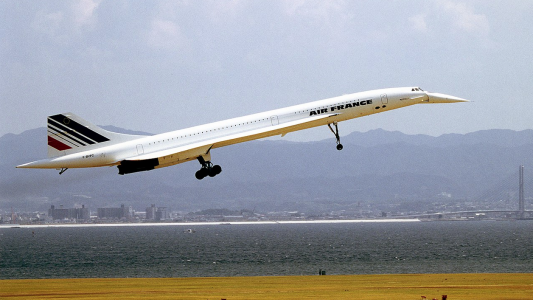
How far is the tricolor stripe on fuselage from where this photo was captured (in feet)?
116

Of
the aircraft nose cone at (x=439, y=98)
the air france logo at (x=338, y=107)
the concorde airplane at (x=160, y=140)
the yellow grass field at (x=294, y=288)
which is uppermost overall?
the aircraft nose cone at (x=439, y=98)

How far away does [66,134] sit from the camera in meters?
35.6

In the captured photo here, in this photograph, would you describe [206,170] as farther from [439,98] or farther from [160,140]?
[439,98]

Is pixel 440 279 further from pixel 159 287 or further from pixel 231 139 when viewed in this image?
pixel 231 139

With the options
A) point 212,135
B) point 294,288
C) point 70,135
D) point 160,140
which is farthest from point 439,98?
point 70,135

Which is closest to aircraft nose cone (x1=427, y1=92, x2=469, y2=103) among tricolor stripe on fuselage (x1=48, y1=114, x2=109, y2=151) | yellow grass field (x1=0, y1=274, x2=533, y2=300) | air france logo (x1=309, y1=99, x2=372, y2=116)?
air france logo (x1=309, y1=99, x2=372, y2=116)

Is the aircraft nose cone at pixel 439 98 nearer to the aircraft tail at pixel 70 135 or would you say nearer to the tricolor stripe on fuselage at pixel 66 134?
the aircraft tail at pixel 70 135

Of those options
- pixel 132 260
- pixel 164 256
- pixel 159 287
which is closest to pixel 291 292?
pixel 159 287

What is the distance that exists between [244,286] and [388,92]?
17.4m

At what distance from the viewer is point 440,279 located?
185 ft

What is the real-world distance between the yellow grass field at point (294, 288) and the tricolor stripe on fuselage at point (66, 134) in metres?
10.8

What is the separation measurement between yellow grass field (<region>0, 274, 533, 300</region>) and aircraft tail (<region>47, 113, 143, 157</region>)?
10.6 m

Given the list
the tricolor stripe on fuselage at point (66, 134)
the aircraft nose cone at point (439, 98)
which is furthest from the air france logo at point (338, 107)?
the tricolor stripe on fuselage at point (66, 134)

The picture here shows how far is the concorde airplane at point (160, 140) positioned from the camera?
115 ft
